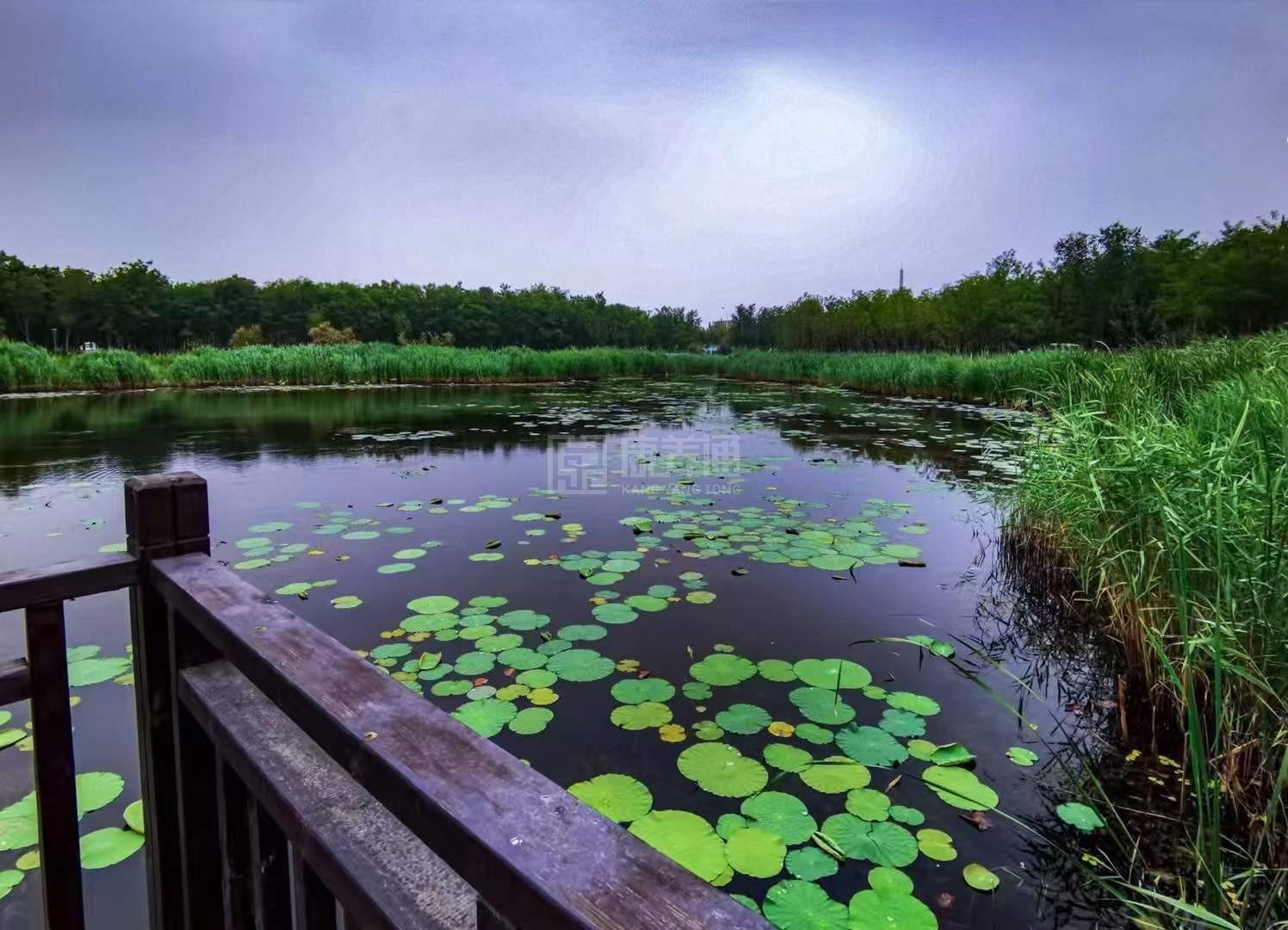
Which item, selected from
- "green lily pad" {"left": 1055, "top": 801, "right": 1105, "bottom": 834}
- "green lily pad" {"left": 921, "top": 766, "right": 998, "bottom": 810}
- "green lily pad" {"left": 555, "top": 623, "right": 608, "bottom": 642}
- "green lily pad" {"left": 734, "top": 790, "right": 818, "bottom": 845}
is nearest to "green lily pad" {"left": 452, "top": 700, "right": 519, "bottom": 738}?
"green lily pad" {"left": 555, "top": 623, "right": 608, "bottom": 642}

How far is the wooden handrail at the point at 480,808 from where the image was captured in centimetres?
37

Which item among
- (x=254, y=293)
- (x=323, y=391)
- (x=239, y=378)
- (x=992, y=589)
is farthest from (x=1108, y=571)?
(x=254, y=293)

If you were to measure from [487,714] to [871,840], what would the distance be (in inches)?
46.7

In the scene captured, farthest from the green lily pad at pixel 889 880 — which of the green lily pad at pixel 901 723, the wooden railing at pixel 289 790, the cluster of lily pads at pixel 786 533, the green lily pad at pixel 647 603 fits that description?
the cluster of lily pads at pixel 786 533

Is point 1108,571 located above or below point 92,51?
below

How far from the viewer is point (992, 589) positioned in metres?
3.54

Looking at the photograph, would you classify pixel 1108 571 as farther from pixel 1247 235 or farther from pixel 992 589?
pixel 1247 235

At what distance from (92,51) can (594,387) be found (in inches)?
520

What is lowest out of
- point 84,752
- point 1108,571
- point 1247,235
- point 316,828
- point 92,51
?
point 84,752

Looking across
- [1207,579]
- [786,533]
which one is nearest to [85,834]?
[1207,579]

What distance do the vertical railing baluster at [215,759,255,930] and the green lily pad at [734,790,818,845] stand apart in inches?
46.8

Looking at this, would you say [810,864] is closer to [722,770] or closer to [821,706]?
[722,770]

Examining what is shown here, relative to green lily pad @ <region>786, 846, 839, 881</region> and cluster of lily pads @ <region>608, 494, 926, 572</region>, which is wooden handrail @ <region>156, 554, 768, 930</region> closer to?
green lily pad @ <region>786, 846, 839, 881</region>

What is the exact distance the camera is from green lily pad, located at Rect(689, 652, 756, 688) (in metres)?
2.46
